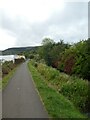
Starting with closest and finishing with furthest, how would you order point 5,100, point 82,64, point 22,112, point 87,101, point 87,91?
point 22,112 < point 87,101 < point 87,91 < point 5,100 < point 82,64

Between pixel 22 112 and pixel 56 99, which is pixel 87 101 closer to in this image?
pixel 56 99

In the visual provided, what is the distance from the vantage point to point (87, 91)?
15250 millimetres

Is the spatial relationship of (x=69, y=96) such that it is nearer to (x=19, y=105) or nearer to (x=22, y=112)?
(x=19, y=105)

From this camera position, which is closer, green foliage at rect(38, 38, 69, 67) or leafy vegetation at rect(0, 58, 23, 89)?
leafy vegetation at rect(0, 58, 23, 89)

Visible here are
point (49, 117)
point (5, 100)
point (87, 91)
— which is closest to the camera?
point (49, 117)

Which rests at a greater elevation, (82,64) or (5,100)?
(82,64)

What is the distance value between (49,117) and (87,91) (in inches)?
164

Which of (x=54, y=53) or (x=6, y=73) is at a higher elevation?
(x=54, y=53)

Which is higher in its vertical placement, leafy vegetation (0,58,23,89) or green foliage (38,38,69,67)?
green foliage (38,38,69,67)

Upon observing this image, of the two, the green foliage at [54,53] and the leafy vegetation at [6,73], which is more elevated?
the green foliage at [54,53]

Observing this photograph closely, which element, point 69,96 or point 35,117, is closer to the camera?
point 35,117

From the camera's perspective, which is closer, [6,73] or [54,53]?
[6,73]

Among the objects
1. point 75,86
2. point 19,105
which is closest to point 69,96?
point 75,86

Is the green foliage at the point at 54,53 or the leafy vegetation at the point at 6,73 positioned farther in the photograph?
the green foliage at the point at 54,53
